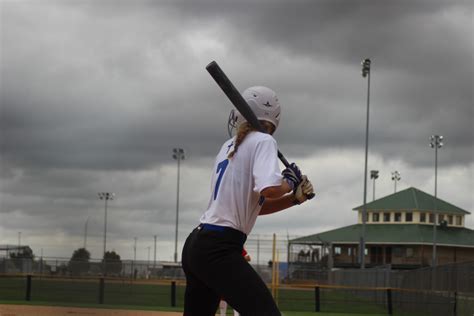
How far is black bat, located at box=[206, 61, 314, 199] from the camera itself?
5133 millimetres

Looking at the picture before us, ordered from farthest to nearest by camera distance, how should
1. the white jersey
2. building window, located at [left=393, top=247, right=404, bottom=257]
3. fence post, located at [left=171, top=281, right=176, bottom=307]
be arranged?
building window, located at [left=393, top=247, right=404, bottom=257], fence post, located at [left=171, top=281, right=176, bottom=307], the white jersey

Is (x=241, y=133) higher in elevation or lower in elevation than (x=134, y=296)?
higher

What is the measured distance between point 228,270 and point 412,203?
295 ft

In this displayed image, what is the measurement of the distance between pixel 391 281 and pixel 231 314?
43.6ft

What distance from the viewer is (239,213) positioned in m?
5.05

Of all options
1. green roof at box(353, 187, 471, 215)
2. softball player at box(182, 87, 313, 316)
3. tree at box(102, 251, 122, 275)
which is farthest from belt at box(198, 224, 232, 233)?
green roof at box(353, 187, 471, 215)

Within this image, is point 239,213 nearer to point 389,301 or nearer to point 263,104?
point 263,104

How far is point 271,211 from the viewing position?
18.6 feet

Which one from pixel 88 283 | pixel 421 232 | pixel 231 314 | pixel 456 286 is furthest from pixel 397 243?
pixel 456 286

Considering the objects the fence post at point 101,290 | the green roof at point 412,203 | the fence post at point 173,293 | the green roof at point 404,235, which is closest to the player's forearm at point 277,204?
the fence post at point 173,293

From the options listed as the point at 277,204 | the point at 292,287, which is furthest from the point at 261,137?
the point at 292,287

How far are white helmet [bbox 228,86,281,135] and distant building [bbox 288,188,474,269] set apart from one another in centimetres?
8032

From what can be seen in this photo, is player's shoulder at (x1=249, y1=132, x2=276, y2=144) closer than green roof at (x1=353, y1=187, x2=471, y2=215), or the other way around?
player's shoulder at (x1=249, y1=132, x2=276, y2=144)

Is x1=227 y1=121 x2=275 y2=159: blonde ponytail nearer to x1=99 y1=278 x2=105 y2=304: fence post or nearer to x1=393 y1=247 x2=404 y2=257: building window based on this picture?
x1=99 y1=278 x2=105 y2=304: fence post
